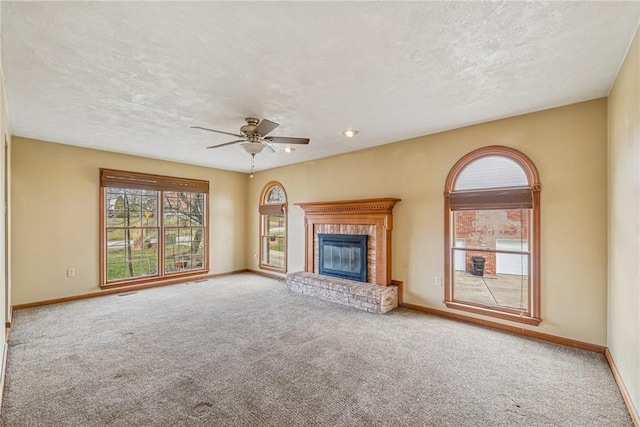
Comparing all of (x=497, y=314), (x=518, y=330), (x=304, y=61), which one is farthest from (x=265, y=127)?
(x=518, y=330)

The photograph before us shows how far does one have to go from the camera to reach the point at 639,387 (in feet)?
6.77

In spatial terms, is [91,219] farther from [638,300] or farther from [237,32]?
[638,300]

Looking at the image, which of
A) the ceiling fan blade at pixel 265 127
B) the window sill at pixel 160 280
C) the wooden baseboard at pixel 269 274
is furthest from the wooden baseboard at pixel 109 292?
the ceiling fan blade at pixel 265 127

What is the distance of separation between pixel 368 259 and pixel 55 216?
5464 mm

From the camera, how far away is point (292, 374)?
2.75 meters

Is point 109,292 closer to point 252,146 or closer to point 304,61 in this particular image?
point 252,146

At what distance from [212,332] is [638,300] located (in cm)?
412

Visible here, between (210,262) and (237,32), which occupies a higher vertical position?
(237,32)

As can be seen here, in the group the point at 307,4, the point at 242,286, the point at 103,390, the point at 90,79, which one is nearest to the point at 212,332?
the point at 103,390

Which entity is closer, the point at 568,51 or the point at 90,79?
the point at 568,51

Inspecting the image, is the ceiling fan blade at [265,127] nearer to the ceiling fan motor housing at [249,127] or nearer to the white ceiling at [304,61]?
the ceiling fan motor housing at [249,127]

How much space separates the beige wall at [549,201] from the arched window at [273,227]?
8.62ft

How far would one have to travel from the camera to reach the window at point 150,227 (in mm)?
5742

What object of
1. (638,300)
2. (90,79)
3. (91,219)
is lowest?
(638,300)
